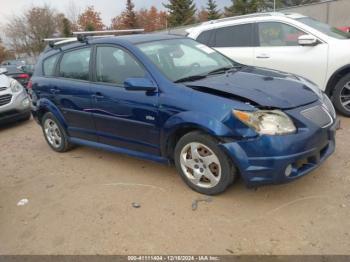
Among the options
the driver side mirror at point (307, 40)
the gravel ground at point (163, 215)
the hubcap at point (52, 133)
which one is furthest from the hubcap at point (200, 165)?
the driver side mirror at point (307, 40)

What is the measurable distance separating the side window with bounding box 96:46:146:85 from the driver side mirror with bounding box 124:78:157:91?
0.17 meters

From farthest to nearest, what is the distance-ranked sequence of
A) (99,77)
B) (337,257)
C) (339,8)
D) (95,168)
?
1. (339,8)
2. (95,168)
3. (99,77)
4. (337,257)

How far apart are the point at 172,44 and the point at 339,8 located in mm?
21686

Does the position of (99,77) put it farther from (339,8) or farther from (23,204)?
(339,8)

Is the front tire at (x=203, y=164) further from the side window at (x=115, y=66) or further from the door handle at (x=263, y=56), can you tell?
the door handle at (x=263, y=56)

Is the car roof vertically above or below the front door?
above

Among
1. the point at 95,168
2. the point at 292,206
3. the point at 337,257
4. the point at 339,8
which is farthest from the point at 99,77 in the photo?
the point at 339,8

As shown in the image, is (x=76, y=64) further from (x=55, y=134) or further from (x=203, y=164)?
(x=203, y=164)

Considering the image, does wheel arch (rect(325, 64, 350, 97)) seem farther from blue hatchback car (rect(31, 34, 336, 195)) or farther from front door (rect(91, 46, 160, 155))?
front door (rect(91, 46, 160, 155))

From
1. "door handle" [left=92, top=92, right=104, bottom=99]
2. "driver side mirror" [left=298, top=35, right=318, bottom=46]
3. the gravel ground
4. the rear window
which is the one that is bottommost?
the gravel ground

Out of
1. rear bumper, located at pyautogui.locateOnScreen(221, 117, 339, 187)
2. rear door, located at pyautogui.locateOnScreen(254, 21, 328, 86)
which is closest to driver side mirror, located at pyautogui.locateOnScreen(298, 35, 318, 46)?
rear door, located at pyautogui.locateOnScreen(254, 21, 328, 86)

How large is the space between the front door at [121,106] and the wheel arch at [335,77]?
3410mm

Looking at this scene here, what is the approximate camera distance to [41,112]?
587cm

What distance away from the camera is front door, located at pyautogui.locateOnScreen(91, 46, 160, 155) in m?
4.05
